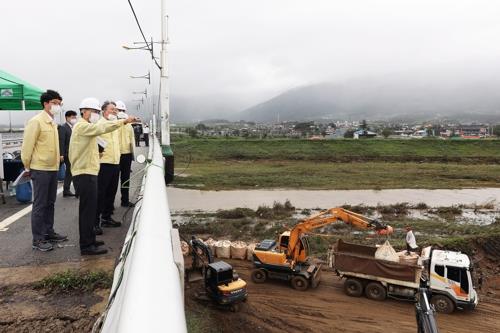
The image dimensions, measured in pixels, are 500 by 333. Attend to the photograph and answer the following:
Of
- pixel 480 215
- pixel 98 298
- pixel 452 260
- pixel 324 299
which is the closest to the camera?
pixel 98 298

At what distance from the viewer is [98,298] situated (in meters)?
3.49

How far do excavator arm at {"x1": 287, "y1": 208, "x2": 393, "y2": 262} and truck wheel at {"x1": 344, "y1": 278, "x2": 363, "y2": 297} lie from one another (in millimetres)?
1488

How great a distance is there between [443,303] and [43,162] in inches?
387

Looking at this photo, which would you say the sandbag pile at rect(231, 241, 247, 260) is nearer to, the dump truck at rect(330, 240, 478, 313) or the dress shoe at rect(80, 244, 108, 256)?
the dump truck at rect(330, 240, 478, 313)

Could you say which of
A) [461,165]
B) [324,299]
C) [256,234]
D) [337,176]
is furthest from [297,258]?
[461,165]

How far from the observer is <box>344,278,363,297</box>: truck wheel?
1109 centimetres

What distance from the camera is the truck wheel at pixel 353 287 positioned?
437 inches

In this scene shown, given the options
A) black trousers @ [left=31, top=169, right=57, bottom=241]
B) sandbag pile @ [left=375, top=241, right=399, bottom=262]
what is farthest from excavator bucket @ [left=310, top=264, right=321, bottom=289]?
black trousers @ [left=31, top=169, right=57, bottom=241]

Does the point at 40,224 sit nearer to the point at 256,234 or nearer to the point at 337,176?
the point at 256,234

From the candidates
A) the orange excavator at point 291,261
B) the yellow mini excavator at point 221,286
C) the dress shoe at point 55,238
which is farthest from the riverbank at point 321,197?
the dress shoe at point 55,238

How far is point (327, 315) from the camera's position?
10.1 metres

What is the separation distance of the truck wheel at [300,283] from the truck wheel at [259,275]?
0.90m

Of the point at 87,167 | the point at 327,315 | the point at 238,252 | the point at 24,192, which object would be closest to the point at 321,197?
the point at 238,252

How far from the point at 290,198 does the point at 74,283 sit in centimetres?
2249
